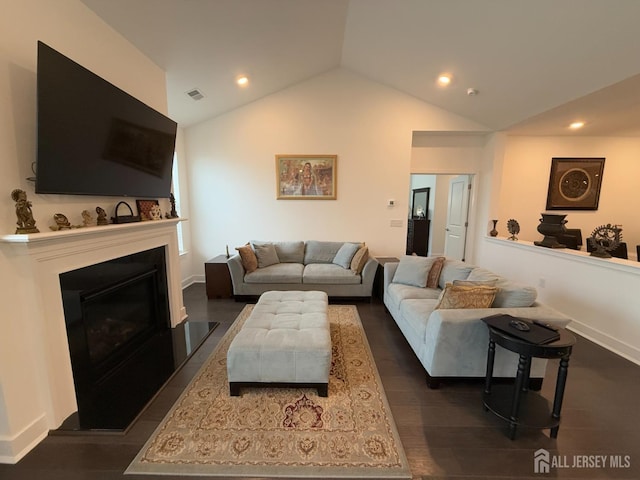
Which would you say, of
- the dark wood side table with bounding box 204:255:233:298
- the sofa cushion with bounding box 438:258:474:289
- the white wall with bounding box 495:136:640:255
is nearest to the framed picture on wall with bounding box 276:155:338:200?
the dark wood side table with bounding box 204:255:233:298

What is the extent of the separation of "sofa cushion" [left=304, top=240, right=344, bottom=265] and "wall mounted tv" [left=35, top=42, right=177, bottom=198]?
2476mm

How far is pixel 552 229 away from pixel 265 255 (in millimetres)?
3991

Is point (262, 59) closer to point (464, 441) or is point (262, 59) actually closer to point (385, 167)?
point (385, 167)

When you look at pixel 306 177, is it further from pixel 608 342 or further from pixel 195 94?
pixel 608 342

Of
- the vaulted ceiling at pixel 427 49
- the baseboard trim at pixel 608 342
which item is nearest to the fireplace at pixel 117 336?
the vaulted ceiling at pixel 427 49

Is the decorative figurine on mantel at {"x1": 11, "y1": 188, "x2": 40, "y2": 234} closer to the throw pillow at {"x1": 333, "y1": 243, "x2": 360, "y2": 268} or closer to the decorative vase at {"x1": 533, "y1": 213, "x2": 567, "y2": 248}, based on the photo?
the throw pillow at {"x1": 333, "y1": 243, "x2": 360, "y2": 268}

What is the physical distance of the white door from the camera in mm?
5043

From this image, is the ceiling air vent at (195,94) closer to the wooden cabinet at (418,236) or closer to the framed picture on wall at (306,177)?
the framed picture on wall at (306,177)

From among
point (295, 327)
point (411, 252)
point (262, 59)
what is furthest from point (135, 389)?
point (411, 252)

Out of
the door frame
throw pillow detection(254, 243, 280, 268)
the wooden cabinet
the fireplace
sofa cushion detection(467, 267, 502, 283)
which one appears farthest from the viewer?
the wooden cabinet

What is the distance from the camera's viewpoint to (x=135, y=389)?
2.10m

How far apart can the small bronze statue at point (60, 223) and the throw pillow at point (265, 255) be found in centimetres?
252

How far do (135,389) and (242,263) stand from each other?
203 centimetres

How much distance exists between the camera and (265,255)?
422cm
